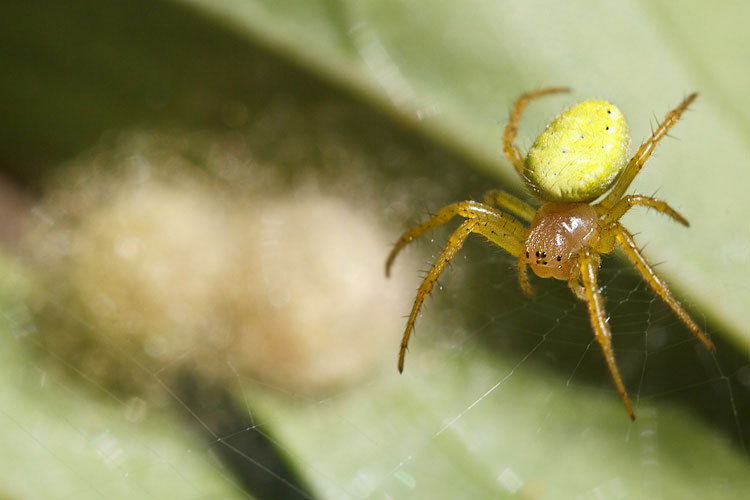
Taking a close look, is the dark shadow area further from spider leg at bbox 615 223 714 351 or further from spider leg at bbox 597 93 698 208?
spider leg at bbox 597 93 698 208

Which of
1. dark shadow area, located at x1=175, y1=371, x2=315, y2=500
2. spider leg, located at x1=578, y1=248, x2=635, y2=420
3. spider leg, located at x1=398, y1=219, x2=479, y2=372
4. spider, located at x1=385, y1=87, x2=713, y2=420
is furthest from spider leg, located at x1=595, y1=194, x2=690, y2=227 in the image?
dark shadow area, located at x1=175, y1=371, x2=315, y2=500

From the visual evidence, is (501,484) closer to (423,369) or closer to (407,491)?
(407,491)

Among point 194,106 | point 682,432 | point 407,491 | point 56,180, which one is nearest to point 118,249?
point 56,180

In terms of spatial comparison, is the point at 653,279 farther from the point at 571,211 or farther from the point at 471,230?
the point at 471,230

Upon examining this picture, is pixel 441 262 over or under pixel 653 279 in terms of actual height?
under

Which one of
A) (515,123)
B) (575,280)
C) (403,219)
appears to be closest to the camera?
(575,280)

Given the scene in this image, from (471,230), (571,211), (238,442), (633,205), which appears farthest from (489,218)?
(238,442)

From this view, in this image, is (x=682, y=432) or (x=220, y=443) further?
(x=220, y=443)
